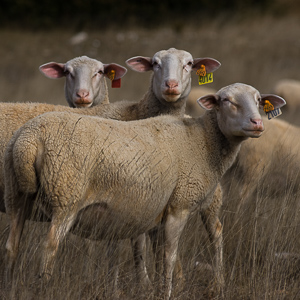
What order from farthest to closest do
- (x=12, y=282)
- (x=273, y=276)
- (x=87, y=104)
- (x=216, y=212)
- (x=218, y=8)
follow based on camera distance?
(x=218, y=8) → (x=87, y=104) → (x=216, y=212) → (x=273, y=276) → (x=12, y=282)

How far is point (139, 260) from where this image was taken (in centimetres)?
432

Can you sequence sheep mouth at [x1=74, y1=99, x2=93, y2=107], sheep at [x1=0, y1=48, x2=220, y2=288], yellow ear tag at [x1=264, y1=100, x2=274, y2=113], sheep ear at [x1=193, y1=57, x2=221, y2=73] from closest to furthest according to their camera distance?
1. yellow ear tag at [x1=264, y1=100, x2=274, y2=113]
2. sheep at [x1=0, y1=48, x2=220, y2=288]
3. sheep mouth at [x1=74, y1=99, x2=93, y2=107]
4. sheep ear at [x1=193, y1=57, x2=221, y2=73]

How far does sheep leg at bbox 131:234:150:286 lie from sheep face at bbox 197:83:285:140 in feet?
3.37

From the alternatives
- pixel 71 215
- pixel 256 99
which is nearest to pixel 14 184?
pixel 71 215

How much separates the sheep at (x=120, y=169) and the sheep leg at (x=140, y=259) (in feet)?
0.49

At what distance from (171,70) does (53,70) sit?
143 centimetres

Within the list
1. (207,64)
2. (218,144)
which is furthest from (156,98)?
(218,144)

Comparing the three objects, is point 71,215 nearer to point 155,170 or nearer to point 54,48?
point 155,170

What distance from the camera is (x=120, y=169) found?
12.1 ft

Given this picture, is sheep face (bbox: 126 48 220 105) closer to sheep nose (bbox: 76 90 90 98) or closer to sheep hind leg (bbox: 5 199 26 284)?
sheep nose (bbox: 76 90 90 98)

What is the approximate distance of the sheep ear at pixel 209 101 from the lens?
4.31 meters

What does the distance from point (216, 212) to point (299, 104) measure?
7.33 meters

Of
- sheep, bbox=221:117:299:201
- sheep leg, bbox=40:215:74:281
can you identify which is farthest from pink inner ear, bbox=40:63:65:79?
sheep leg, bbox=40:215:74:281

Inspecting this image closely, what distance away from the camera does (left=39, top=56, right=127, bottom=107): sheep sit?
5.66m
